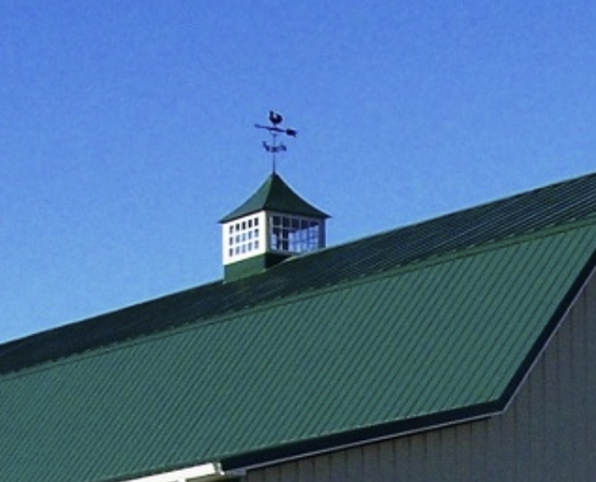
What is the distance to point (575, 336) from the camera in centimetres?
2428

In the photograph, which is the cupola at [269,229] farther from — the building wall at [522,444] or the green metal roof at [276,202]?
the building wall at [522,444]

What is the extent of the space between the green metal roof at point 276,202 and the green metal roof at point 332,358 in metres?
5.93

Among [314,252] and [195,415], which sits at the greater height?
[314,252]

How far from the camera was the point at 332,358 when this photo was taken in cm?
2606

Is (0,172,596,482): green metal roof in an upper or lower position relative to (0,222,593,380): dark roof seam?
lower

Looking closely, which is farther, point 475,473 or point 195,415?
point 195,415

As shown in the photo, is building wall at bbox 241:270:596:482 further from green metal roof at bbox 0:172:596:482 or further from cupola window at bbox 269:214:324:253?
cupola window at bbox 269:214:324:253

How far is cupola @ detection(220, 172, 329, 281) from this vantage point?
37781 millimetres

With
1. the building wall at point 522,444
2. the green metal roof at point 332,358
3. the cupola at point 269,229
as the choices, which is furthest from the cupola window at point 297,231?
the building wall at point 522,444

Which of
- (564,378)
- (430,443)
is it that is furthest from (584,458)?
(430,443)

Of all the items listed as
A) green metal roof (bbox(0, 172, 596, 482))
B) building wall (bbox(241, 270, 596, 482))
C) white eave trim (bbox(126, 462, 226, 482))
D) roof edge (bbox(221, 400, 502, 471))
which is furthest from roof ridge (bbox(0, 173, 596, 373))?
white eave trim (bbox(126, 462, 226, 482))

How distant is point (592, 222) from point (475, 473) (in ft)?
13.3

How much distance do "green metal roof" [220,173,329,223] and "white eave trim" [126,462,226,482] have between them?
16.7 meters

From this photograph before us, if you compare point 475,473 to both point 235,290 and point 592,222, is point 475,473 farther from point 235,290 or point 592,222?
point 235,290
